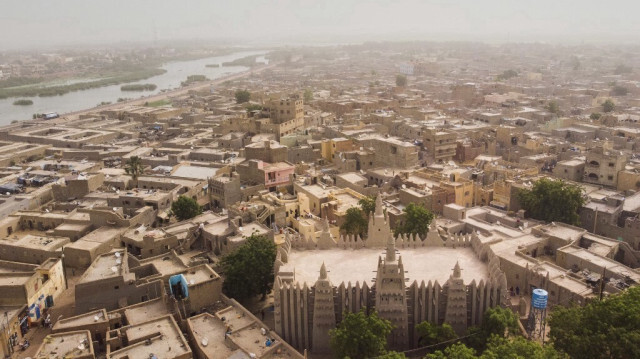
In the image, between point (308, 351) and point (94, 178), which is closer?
point (308, 351)

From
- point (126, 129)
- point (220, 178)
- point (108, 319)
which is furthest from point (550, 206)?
point (126, 129)

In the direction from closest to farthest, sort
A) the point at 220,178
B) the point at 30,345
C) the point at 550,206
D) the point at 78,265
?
the point at 30,345 < the point at 78,265 < the point at 550,206 < the point at 220,178

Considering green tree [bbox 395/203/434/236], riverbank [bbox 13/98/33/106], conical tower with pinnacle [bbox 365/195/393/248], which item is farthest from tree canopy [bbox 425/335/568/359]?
riverbank [bbox 13/98/33/106]

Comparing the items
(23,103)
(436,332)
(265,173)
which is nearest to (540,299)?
(436,332)

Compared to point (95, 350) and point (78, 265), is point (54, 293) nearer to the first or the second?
point (78, 265)

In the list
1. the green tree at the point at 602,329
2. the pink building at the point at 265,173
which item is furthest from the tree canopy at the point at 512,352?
the pink building at the point at 265,173

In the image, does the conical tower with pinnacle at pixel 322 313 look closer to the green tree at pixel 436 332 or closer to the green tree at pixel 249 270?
the green tree at pixel 436 332
